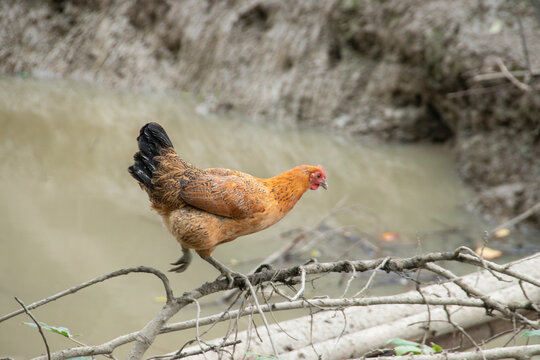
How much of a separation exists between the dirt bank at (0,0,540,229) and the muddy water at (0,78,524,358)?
2.05ft

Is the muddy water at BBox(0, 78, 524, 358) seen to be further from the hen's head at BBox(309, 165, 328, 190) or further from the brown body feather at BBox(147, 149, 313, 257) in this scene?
the brown body feather at BBox(147, 149, 313, 257)

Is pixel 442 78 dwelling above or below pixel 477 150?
above

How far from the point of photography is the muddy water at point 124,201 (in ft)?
13.1

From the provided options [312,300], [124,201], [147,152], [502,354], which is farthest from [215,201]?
[124,201]

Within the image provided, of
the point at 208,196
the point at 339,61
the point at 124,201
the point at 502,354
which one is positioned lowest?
the point at 502,354

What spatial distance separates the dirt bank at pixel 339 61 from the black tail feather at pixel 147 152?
2.73 meters

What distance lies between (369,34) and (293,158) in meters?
3.23

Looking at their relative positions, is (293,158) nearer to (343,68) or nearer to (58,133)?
(343,68)

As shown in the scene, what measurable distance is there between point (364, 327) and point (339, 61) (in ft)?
26.7

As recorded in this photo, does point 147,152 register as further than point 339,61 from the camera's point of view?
No

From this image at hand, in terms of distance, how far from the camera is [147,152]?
8.86 feet

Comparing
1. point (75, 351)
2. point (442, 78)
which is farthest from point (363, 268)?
point (442, 78)

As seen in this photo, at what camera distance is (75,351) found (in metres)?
2.05

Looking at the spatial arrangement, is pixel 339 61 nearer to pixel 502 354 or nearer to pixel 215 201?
pixel 215 201
